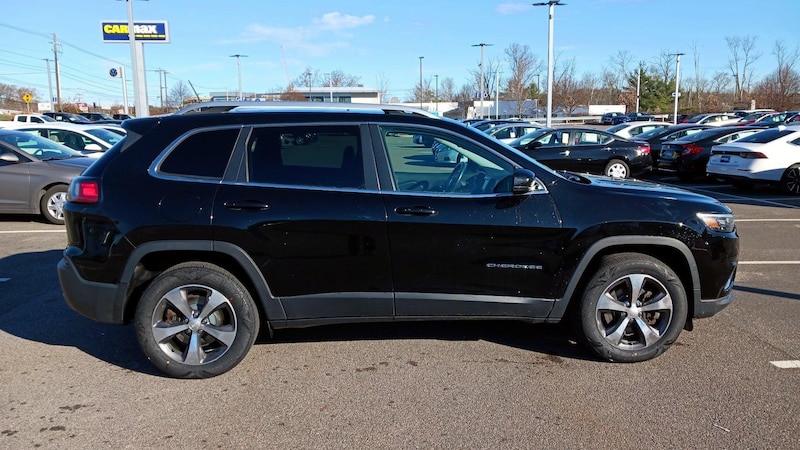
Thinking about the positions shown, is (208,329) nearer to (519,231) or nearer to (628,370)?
(519,231)

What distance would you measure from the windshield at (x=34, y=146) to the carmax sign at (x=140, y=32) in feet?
62.5

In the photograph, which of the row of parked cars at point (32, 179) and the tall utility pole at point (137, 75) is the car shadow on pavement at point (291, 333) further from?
the tall utility pole at point (137, 75)

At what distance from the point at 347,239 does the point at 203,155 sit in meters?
1.14

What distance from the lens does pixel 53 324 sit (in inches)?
193

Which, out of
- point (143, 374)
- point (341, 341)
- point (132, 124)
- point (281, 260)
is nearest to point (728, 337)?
point (341, 341)

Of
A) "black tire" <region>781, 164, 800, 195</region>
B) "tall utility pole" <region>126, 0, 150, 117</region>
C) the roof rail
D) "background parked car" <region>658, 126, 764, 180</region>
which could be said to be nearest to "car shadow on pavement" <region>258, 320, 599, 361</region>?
the roof rail

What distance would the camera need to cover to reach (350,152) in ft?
13.0

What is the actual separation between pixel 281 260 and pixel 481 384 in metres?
1.54

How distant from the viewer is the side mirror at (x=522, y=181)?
3.76m

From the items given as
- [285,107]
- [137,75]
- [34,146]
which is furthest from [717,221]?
[137,75]

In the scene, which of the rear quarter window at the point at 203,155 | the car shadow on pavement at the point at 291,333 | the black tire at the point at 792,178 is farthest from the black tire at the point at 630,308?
the black tire at the point at 792,178

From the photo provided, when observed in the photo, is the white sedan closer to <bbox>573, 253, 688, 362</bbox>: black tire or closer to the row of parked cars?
<bbox>573, 253, 688, 362</bbox>: black tire

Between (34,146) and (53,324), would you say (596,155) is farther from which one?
(53,324)

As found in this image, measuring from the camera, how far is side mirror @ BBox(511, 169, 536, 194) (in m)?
3.76
